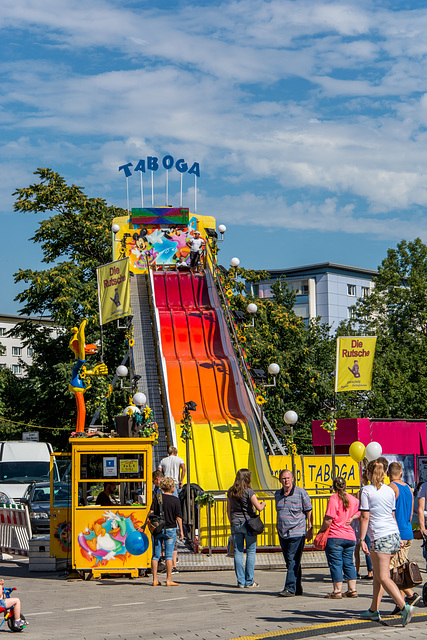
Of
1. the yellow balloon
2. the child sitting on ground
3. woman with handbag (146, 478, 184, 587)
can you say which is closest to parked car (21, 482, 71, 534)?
woman with handbag (146, 478, 184, 587)

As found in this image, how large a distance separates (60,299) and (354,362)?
16.1 metres

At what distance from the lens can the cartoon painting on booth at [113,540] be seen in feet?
46.2

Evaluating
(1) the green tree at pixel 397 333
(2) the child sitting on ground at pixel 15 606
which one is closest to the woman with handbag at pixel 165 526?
(2) the child sitting on ground at pixel 15 606

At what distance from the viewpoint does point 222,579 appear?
46.2 ft

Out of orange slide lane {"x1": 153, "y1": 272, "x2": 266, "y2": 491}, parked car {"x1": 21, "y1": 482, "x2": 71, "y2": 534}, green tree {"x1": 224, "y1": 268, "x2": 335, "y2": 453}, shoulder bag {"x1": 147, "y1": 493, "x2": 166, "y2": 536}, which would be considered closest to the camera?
shoulder bag {"x1": 147, "y1": 493, "x2": 166, "y2": 536}

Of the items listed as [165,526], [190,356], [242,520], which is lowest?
[165,526]

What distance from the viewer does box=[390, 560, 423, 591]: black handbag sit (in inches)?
396

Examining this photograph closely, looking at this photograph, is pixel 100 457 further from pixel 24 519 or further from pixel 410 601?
pixel 410 601

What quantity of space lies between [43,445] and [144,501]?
15.0m

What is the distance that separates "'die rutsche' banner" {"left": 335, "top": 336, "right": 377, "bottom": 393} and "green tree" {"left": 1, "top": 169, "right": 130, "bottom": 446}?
1364 centimetres

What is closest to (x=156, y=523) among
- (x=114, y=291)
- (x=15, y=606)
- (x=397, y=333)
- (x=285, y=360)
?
(x=15, y=606)

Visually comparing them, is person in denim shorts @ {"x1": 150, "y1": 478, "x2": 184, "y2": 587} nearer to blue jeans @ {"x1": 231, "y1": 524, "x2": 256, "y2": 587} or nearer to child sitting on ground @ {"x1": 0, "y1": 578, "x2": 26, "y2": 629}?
blue jeans @ {"x1": 231, "y1": 524, "x2": 256, "y2": 587}

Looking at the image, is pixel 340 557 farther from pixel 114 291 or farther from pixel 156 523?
pixel 114 291

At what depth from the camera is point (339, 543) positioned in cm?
1181
